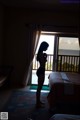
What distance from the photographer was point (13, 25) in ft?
19.6

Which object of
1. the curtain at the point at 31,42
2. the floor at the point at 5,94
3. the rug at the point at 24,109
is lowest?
the rug at the point at 24,109

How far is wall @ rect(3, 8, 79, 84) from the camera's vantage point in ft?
19.4

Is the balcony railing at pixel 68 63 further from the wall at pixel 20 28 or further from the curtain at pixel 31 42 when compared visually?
the wall at pixel 20 28

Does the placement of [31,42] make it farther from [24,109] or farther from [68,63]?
[24,109]

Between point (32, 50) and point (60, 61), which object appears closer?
point (32, 50)

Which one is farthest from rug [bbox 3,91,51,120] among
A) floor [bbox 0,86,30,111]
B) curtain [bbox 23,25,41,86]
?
curtain [bbox 23,25,41,86]

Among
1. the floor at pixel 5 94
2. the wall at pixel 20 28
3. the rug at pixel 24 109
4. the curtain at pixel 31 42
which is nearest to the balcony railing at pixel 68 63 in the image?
the curtain at pixel 31 42

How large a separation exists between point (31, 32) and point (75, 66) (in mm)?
2015

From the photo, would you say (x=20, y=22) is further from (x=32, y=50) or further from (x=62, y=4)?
(x=62, y=4)

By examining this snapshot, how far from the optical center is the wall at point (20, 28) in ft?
19.4

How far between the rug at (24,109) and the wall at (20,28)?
1.40 meters

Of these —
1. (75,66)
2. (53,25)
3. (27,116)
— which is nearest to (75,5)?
(53,25)

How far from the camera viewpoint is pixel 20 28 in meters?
5.98

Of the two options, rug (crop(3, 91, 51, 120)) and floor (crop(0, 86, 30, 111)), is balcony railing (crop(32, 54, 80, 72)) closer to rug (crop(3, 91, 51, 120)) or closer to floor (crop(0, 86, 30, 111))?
floor (crop(0, 86, 30, 111))
